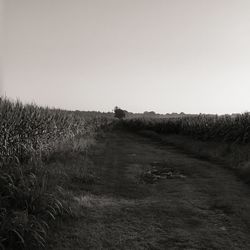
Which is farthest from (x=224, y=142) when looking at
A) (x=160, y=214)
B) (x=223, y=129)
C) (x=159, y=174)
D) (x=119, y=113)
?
(x=119, y=113)

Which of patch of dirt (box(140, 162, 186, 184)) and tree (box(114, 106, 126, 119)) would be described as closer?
patch of dirt (box(140, 162, 186, 184))

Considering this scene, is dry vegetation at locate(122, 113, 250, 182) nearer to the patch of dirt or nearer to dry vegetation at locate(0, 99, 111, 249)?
the patch of dirt

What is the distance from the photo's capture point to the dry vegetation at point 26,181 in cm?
576

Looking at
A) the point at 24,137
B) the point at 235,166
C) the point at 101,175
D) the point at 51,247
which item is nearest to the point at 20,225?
the point at 51,247

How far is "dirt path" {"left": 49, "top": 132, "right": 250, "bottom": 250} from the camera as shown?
6.31 metres

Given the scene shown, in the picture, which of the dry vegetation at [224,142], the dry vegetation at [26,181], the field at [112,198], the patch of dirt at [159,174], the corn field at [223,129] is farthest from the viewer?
the corn field at [223,129]

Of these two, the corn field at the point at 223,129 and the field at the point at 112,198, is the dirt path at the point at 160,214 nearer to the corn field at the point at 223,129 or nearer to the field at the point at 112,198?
the field at the point at 112,198

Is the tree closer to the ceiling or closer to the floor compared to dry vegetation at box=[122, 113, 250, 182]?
closer to the ceiling

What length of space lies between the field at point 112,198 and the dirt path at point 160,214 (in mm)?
17

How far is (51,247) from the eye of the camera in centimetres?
588

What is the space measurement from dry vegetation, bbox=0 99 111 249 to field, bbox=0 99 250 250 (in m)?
0.02

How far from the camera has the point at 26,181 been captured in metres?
7.63

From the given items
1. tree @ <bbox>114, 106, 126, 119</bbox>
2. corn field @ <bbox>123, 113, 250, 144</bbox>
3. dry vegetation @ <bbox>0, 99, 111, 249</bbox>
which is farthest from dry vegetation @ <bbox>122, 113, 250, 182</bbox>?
tree @ <bbox>114, 106, 126, 119</bbox>

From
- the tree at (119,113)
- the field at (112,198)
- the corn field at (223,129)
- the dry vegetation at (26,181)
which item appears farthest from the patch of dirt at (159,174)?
the tree at (119,113)
